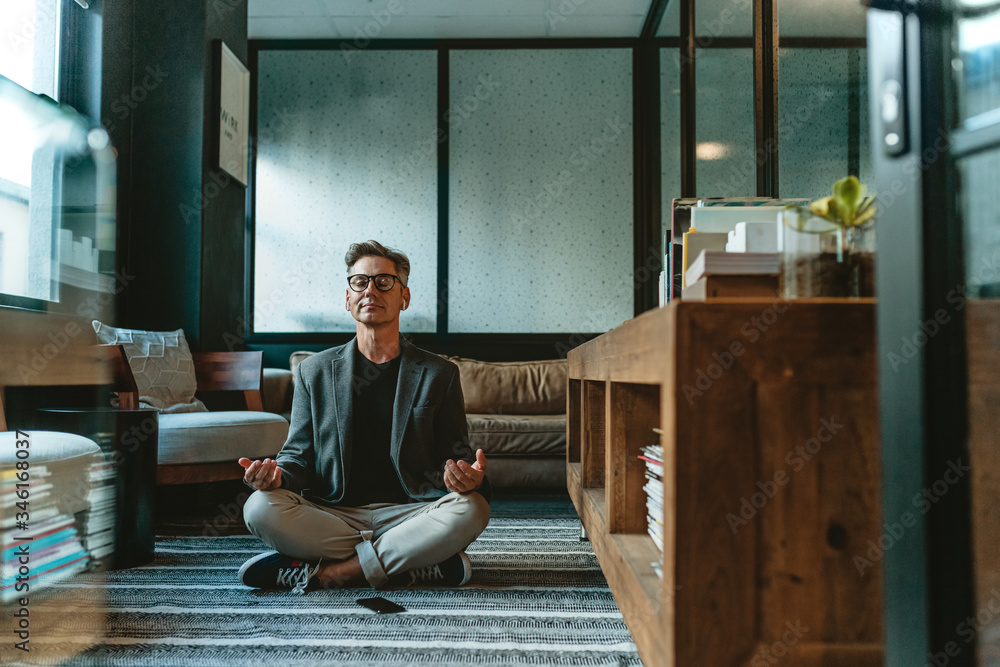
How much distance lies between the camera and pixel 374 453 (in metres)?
2.07

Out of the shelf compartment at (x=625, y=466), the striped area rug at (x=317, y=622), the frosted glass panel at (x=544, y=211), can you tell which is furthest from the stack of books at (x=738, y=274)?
the frosted glass panel at (x=544, y=211)

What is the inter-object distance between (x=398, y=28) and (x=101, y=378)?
2876 millimetres

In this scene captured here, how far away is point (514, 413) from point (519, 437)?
0.49 m

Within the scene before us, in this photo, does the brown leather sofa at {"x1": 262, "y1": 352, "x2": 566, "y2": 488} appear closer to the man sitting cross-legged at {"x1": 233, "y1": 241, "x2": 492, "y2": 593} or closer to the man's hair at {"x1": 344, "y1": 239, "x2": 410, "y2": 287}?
the man sitting cross-legged at {"x1": 233, "y1": 241, "x2": 492, "y2": 593}

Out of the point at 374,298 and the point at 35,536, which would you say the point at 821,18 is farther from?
the point at 35,536

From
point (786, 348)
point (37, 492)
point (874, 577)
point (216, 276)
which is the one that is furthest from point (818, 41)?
point (216, 276)

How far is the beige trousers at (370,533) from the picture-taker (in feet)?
6.15

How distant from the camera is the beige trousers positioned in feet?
6.15

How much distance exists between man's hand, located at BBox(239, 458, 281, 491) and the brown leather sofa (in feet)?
5.12

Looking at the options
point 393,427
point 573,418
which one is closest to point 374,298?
point 393,427

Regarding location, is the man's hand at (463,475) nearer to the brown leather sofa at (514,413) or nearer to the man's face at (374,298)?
the man's face at (374,298)

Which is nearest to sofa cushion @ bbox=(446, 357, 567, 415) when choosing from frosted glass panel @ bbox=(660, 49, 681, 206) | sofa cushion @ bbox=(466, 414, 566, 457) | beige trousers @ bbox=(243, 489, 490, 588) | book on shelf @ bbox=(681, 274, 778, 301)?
sofa cushion @ bbox=(466, 414, 566, 457)

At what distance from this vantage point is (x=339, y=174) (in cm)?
441

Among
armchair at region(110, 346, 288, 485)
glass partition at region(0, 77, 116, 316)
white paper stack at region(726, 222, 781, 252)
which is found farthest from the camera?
glass partition at region(0, 77, 116, 316)
